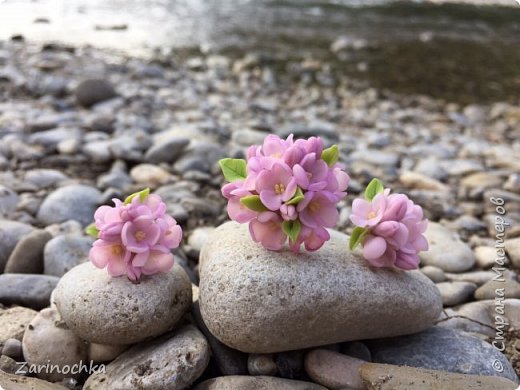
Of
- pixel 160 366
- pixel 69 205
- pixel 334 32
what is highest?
pixel 160 366

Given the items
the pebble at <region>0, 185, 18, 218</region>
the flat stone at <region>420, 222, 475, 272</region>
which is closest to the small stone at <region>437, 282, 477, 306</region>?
the flat stone at <region>420, 222, 475, 272</region>

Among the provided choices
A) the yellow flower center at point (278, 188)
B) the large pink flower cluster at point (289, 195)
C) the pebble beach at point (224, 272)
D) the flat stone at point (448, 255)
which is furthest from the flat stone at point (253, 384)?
the flat stone at point (448, 255)

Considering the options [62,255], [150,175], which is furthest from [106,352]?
[150,175]

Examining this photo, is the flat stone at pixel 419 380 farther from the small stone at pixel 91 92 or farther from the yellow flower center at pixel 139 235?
the small stone at pixel 91 92

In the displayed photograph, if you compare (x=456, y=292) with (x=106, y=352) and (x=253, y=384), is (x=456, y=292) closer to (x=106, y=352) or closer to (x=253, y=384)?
(x=253, y=384)

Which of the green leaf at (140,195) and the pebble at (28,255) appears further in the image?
the pebble at (28,255)

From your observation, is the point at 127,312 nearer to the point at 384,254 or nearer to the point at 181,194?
the point at 384,254

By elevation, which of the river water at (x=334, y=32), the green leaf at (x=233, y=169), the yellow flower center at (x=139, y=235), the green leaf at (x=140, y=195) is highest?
the green leaf at (x=233, y=169)
